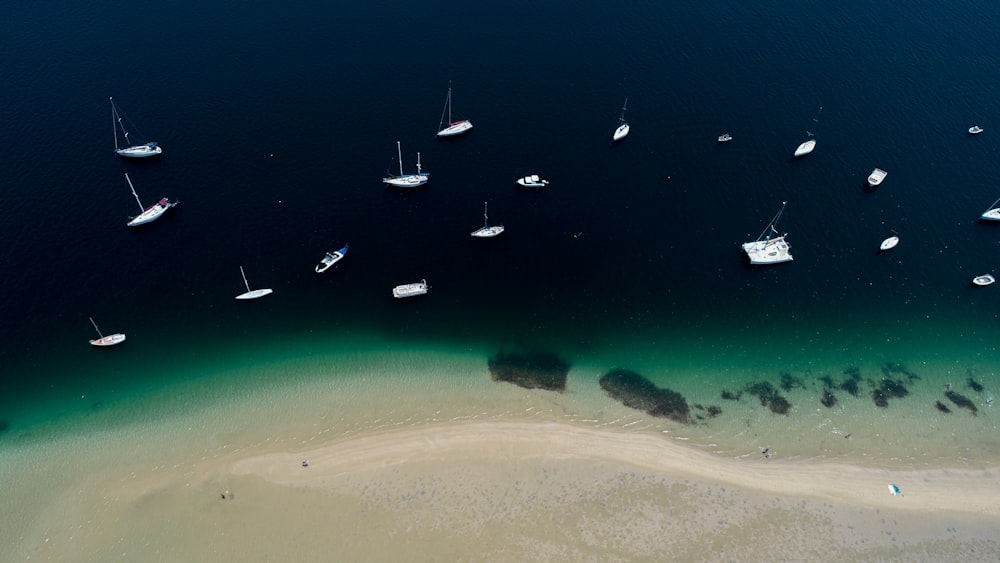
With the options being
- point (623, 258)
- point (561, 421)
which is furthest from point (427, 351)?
point (623, 258)

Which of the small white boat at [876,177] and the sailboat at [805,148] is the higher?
the sailboat at [805,148]

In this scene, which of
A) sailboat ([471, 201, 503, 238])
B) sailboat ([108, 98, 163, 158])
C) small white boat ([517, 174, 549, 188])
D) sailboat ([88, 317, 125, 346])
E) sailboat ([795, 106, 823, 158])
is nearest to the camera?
sailboat ([88, 317, 125, 346])

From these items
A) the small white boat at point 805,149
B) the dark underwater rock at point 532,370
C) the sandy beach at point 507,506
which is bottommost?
the sandy beach at point 507,506

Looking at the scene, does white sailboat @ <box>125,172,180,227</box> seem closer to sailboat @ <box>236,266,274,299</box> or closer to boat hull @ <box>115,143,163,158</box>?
boat hull @ <box>115,143,163,158</box>

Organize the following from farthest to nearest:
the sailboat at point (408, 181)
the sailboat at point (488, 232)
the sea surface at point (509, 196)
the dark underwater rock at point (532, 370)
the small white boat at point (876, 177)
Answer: the small white boat at point (876, 177) → the sailboat at point (408, 181) → the sailboat at point (488, 232) → the sea surface at point (509, 196) → the dark underwater rock at point (532, 370)

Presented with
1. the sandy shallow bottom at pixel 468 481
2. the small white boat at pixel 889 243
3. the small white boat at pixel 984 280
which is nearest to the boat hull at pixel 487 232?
the sandy shallow bottom at pixel 468 481

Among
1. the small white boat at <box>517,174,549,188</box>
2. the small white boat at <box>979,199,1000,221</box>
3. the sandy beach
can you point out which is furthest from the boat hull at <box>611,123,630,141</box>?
the sandy beach

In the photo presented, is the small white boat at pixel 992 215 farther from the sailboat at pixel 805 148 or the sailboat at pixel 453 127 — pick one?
the sailboat at pixel 453 127
